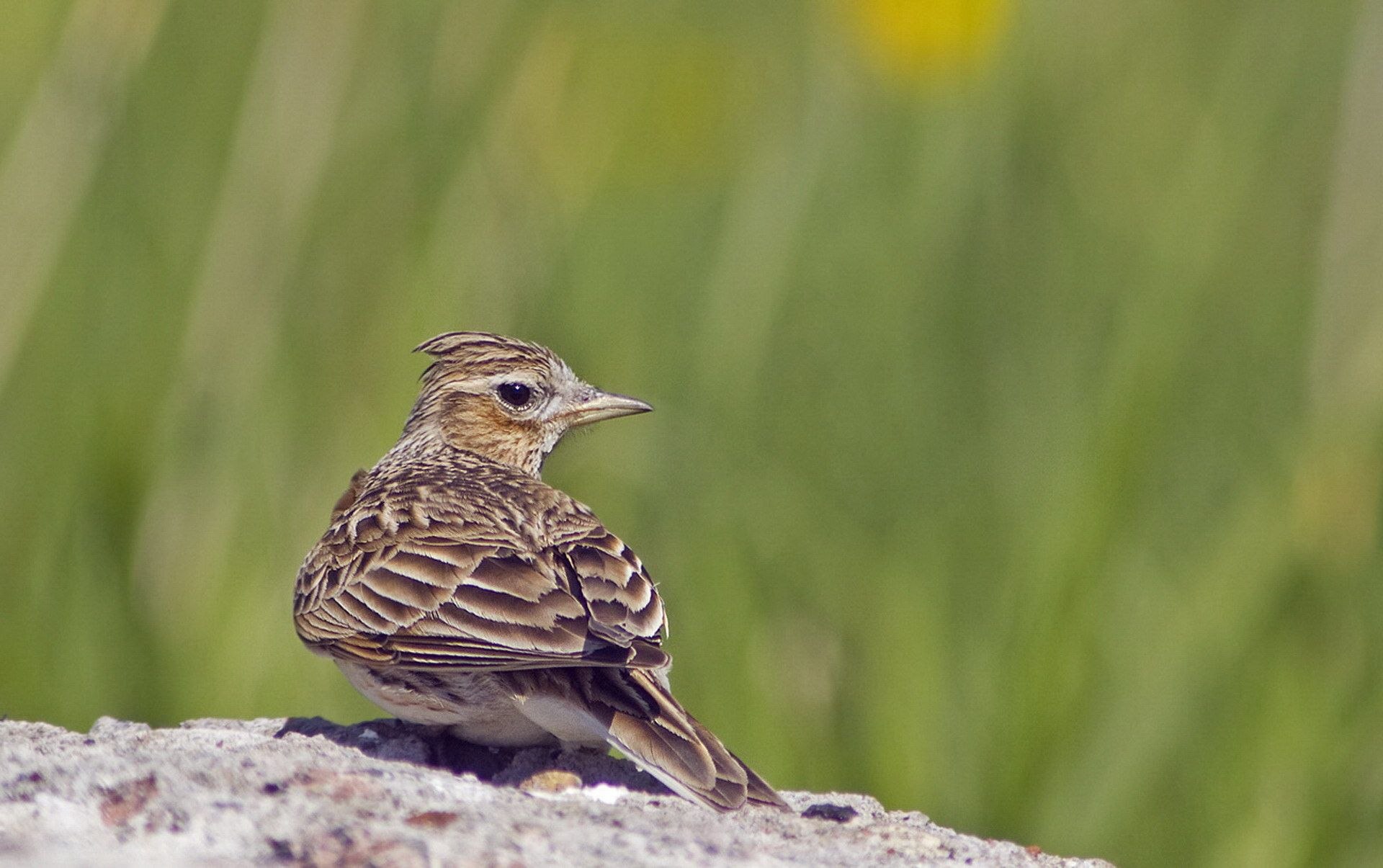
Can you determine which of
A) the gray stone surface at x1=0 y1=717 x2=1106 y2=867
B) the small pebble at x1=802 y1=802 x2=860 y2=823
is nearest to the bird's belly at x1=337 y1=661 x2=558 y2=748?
the gray stone surface at x1=0 y1=717 x2=1106 y2=867

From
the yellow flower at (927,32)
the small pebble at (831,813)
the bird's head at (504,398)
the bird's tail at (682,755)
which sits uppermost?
the yellow flower at (927,32)

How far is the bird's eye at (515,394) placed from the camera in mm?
6398

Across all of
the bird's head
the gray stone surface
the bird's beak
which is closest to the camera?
the gray stone surface

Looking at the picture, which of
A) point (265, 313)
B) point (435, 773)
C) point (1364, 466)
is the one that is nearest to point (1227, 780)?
point (1364, 466)

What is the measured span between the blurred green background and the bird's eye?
428 mm

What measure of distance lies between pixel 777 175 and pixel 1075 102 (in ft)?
4.00

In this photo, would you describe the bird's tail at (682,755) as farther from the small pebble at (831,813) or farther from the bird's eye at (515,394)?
the bird's eye at (515,394)

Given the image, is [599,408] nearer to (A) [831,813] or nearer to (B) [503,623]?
(B) [503,623]

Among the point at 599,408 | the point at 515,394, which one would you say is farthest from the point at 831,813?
the point at 515,394

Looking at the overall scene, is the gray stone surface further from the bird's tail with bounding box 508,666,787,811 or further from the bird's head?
the bird's head

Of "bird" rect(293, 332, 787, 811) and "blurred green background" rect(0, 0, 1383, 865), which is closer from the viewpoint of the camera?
"bird" rect(293, 332, 787, 811)

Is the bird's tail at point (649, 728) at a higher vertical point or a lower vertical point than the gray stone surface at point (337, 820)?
higher

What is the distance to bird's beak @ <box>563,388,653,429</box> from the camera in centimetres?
620

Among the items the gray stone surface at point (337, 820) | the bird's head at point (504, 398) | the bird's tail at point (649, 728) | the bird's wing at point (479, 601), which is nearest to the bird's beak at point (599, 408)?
the bird's head at point (504, 398)
